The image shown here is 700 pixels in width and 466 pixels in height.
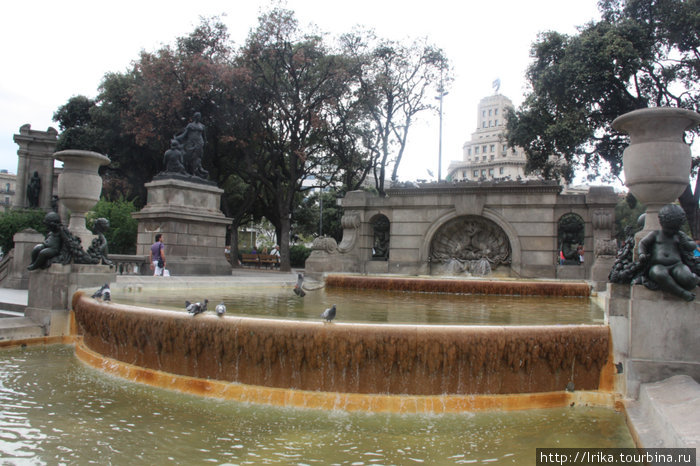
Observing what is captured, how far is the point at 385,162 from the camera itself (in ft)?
104

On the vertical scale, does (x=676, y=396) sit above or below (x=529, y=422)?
above

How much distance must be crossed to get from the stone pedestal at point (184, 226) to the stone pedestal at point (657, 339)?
52.5 feet

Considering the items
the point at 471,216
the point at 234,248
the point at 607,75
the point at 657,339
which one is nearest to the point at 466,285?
the point at 471,216

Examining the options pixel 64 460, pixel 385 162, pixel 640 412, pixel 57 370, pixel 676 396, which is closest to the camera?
pixel 64 460

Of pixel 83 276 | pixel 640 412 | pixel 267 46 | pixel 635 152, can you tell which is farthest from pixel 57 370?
pixel 267 46

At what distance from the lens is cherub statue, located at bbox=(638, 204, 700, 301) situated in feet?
16.8

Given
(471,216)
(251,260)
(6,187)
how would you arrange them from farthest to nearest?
(6,187), (251,260), (471,216)

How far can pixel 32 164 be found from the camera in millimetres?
36719

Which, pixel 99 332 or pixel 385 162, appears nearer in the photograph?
pixel 99 332

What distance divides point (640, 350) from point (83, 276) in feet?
28.2

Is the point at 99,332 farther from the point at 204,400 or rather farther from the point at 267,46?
the point at 267,46

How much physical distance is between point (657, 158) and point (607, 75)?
19.2 m

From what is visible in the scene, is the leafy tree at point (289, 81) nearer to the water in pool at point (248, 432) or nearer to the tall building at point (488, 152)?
the water in pool at point (248, 432)

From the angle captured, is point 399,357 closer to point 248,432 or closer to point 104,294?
point 248,432
